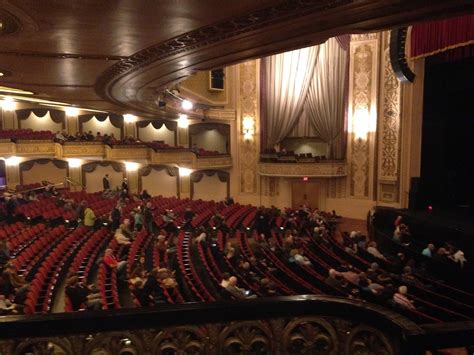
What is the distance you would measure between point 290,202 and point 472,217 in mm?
7111

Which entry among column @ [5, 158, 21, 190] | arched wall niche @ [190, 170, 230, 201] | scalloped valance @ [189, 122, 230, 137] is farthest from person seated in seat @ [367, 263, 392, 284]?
column @ [5, 158, 21, 190]

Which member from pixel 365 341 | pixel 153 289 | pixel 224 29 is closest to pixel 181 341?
pixel 365 341

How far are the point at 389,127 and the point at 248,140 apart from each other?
17.2 feet

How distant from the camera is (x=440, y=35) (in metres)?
9.48

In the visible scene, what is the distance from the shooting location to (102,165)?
17.1m

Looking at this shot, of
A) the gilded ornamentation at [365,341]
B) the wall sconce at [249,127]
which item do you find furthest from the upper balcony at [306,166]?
the gilded ornamentation at [365,341]

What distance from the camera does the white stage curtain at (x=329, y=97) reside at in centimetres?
1450

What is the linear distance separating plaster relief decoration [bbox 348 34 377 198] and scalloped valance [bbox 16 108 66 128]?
11.4 metres

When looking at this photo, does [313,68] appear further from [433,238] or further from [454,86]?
[433,238]

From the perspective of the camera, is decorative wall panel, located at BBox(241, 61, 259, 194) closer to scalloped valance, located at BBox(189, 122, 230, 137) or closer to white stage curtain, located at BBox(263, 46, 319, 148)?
white stage curtain, located at BBox(263, 46, 319, 148)

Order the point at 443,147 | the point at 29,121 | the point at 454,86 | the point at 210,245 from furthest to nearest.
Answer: the point at 29,121, the point at 443,147, the point at 454,86, the point at 210,245

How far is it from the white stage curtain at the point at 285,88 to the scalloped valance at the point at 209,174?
2.26 metres

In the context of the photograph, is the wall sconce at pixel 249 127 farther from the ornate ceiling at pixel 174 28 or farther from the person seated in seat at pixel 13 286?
the person seated in seat at pixel 13 286

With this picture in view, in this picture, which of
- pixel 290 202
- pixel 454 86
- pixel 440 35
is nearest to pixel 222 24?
pixel 440 35
